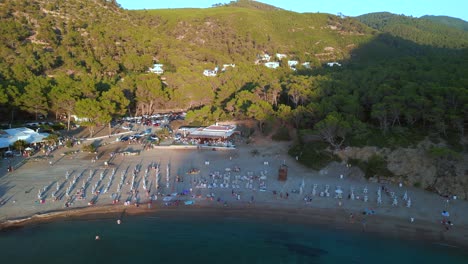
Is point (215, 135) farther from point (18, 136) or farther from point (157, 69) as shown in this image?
point (157, 69)

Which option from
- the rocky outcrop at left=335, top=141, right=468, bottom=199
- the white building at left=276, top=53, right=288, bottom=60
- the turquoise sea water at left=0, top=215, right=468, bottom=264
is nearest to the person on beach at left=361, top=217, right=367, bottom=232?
the turquoise sea water at left=0, top=215, right=468, bottom=264

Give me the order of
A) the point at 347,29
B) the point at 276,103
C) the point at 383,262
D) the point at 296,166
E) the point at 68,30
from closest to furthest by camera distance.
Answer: the point at 383,262 → the point at 296,166 → the point at 276,103 → the point at 68,30 → the point at 347,29

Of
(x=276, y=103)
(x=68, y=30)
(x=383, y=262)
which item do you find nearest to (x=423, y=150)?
(x=383, y=262)

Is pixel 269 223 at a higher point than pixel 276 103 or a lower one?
lower

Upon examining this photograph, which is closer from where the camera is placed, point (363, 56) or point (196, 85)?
point (196, 85)

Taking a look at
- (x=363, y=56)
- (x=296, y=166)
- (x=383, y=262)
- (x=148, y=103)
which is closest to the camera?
(x=383, y=262)

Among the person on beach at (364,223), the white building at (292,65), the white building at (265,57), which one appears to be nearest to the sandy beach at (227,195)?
the person on beach at (364,223)

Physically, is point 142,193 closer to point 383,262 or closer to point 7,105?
point 383,262
